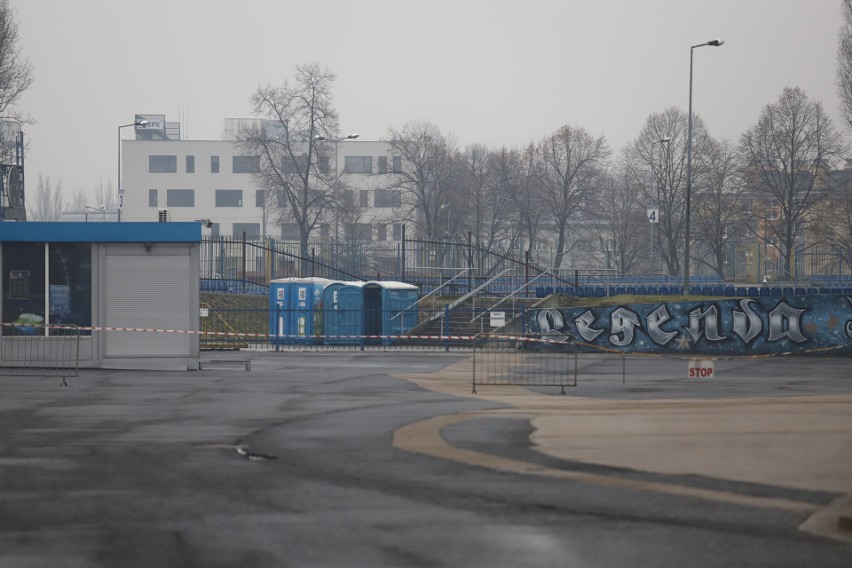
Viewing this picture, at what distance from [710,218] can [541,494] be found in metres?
65.7

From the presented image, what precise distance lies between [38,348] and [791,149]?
164ft

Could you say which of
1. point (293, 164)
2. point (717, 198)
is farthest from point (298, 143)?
point (717, 198)

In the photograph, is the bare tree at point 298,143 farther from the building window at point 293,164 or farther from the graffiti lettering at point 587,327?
the graffiti lettering at point 587,327

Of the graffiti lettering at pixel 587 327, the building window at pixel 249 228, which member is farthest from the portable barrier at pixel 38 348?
the building window at pixel 249 228

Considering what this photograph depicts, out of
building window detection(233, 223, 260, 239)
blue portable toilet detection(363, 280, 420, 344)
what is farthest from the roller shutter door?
building window detection(233, 223, 260, 239)

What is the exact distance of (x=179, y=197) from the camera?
105062 millimetres

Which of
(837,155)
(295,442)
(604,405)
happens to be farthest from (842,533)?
(837,155)

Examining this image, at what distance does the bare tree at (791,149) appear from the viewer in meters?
65.4

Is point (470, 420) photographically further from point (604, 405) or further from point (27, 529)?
point (27, 529)

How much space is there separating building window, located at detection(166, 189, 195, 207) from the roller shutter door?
79.8 m

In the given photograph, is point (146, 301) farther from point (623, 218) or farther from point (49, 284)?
point (623, 218)

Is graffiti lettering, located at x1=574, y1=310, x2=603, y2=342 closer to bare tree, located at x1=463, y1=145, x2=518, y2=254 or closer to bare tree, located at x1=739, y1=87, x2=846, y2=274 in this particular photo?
bare tree, located at x1=739, y1=87, x2=846, y2=274

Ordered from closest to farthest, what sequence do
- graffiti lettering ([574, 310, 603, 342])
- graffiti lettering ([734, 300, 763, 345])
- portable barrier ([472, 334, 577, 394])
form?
1. portable barrier ([472, 334, 577, 394])
2. graffiti lettering ([734, 300, 763, 345])
3. graffiti lettering ([574, 310, 603, 342])

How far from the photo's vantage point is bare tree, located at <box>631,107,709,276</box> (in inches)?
2867
